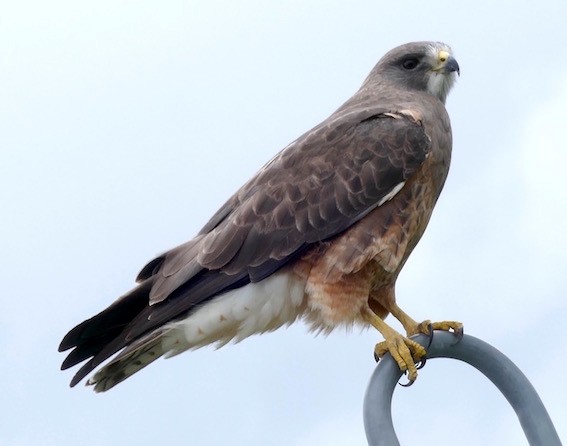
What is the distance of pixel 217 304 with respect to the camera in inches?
240

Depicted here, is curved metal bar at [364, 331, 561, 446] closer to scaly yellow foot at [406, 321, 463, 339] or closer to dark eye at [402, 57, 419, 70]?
scaly yellow foot at [406, 321, 463, 339]

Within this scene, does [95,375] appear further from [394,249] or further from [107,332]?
[394,249]

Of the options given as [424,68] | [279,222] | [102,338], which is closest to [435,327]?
[279,222]

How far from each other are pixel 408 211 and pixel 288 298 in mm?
725

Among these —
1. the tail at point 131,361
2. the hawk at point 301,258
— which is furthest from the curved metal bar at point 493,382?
the tail at point 131,361

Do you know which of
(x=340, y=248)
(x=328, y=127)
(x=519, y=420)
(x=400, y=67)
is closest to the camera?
(x=519, y=420)

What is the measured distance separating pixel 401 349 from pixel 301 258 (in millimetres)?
748

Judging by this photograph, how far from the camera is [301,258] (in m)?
6.09

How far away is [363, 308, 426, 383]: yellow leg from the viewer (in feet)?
18.3

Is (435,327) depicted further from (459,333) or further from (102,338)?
(102,338)

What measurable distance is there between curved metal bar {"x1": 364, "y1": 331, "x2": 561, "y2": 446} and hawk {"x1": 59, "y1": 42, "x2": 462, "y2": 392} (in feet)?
2.55

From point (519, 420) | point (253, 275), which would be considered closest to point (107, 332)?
point (253, 275)

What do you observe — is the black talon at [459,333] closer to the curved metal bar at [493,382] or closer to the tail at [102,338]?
the curved metal bar at [493,382]

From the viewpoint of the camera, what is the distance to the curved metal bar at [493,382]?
438 centimetres
